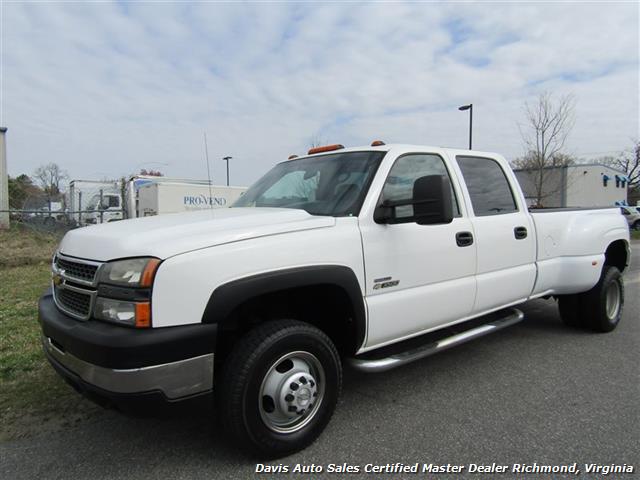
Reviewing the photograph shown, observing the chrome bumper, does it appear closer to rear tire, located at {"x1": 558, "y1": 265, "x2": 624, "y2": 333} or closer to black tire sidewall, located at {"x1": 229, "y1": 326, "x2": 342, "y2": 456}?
black tire sidewall, located at {"x1": 229, "y1": 326, "x2": 342, "y2": 456}

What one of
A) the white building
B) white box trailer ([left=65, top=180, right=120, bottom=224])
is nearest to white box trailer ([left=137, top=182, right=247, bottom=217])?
white box trailer ([left=65, top=180, right=120, bottom=224])

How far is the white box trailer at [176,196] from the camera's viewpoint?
18938 mm

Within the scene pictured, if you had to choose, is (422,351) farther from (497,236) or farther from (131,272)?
(131,272)

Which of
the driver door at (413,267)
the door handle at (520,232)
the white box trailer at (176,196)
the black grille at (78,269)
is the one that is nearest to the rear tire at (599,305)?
the door handle at (520,232)

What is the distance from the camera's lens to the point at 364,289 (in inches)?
117

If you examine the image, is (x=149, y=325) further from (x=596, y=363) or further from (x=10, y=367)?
(x=596, y=363)

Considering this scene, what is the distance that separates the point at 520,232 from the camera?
4180mm

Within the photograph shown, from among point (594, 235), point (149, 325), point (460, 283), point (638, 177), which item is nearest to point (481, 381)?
point (460, 283)

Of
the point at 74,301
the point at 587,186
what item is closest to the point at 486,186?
the point at 74,301

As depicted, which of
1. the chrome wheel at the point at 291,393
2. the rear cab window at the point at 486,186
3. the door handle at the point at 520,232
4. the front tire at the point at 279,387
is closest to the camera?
→ the front tire at the point at 279,387

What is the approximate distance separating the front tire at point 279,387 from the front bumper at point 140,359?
0.59 ft

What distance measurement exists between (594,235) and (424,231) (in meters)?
2.63

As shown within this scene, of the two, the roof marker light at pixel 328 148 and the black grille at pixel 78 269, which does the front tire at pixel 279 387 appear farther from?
the roof marker light at pixel 328 148

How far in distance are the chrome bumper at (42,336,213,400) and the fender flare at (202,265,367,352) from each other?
24 cm
